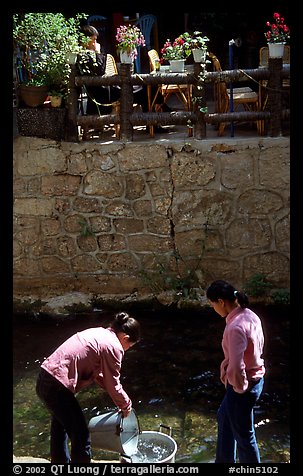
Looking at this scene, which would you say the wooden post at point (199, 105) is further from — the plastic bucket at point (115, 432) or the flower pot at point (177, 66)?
the plastic bucket at point (115, 432)

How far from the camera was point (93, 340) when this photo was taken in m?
4.44

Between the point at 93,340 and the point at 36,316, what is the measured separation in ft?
11.8

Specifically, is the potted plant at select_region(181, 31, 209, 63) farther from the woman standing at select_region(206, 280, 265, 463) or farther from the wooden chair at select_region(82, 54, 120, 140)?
the woman standing at select_region(206, 280, 265, 463)

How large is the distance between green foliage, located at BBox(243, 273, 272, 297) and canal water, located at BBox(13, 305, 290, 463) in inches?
A: 7.8

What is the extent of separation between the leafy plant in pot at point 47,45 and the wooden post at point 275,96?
216 centimetres

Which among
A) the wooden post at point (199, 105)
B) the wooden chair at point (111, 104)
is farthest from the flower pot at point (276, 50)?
the wooden chair at point (111, 104)

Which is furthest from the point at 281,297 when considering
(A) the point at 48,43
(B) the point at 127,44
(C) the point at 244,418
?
(A) the point at 48,43

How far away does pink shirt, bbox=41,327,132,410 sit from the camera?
439 cm

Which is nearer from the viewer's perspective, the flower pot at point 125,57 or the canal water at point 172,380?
the canal water at point 172,380

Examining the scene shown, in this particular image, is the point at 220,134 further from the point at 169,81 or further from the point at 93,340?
the point at 93,340

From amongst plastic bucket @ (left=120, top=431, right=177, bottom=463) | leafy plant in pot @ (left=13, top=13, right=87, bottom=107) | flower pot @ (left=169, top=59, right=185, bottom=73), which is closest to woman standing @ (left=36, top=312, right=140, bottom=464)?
plastic bucket @ (left=120, top=431, right=177, bottom=463)

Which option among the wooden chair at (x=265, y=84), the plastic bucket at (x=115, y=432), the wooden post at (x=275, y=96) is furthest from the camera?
the wooden chair at (x=265, y=84)

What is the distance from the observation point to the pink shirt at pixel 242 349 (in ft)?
13.9

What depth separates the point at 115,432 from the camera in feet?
14.6
